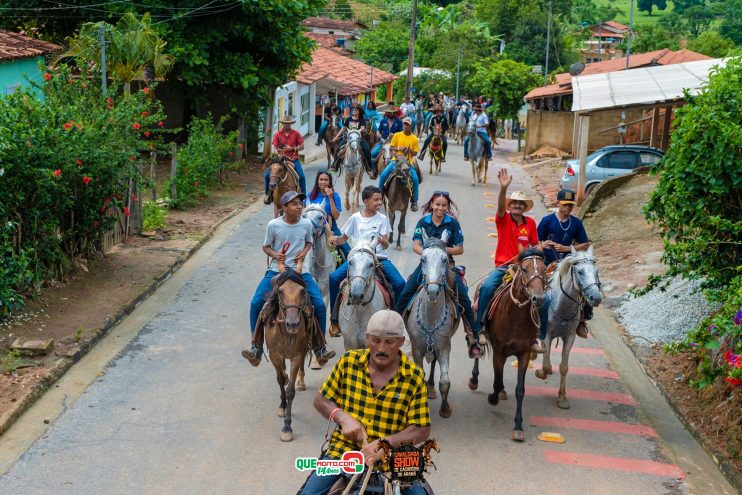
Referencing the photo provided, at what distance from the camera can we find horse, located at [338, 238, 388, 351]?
9.04 m

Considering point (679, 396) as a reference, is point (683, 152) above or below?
above

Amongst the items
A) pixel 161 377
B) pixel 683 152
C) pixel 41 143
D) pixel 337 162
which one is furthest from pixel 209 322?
pixel 337 162

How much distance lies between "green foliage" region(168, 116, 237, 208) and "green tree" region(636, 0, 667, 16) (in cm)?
12786

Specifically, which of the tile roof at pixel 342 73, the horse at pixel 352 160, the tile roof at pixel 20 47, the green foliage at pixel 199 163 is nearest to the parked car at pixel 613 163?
the horse at pixel 352 160

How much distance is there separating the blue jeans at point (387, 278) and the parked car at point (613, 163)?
15.2 metres

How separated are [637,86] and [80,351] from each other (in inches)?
714

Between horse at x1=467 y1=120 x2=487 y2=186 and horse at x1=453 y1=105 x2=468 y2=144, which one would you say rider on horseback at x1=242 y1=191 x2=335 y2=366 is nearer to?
horse at x1=467 y1=120 x2=487 y2=186

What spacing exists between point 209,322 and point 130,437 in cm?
426

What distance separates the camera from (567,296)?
10.3 meters

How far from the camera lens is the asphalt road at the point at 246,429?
8.34 m

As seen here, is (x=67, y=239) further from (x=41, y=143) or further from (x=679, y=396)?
(x=679, y=396)

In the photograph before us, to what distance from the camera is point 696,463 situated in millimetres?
9086

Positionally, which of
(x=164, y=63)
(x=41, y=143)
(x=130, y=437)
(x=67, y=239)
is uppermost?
(x=164, y=63)

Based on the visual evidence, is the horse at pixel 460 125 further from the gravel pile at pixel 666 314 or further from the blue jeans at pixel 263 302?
the blue jeans at pixel 263 302
